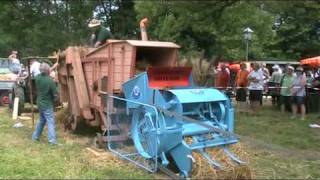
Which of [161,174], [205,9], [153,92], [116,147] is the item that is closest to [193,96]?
[153,92]

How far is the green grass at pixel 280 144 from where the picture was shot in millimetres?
8859

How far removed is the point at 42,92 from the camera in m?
11.1

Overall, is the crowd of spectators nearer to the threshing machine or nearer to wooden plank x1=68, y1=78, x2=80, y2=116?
the threshing machine

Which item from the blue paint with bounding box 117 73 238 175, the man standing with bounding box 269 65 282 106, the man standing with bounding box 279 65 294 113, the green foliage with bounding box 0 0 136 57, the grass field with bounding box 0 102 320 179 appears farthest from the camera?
the green foliage with bounding box 0 0 136 57

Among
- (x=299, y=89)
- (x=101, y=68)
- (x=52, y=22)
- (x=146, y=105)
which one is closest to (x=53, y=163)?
(x=146, y=105)

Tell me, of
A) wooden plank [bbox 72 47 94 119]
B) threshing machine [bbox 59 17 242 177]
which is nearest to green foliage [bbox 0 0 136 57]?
wooden plank [bbox 72 47 94 119]

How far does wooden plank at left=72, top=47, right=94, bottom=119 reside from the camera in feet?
37.9

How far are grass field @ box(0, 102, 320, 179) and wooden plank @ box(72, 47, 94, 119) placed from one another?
22.7 inches

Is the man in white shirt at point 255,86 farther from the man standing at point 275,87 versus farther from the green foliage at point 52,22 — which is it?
the green foliage at point 52,22

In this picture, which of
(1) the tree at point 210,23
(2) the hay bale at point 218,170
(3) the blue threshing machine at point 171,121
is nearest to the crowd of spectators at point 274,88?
(1) the tree at point 210,23

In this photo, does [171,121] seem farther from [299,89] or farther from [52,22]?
[52,22]

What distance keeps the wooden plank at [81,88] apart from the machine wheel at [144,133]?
2.32 meters

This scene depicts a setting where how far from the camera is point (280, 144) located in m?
11.6

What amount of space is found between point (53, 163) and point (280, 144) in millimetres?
5006
